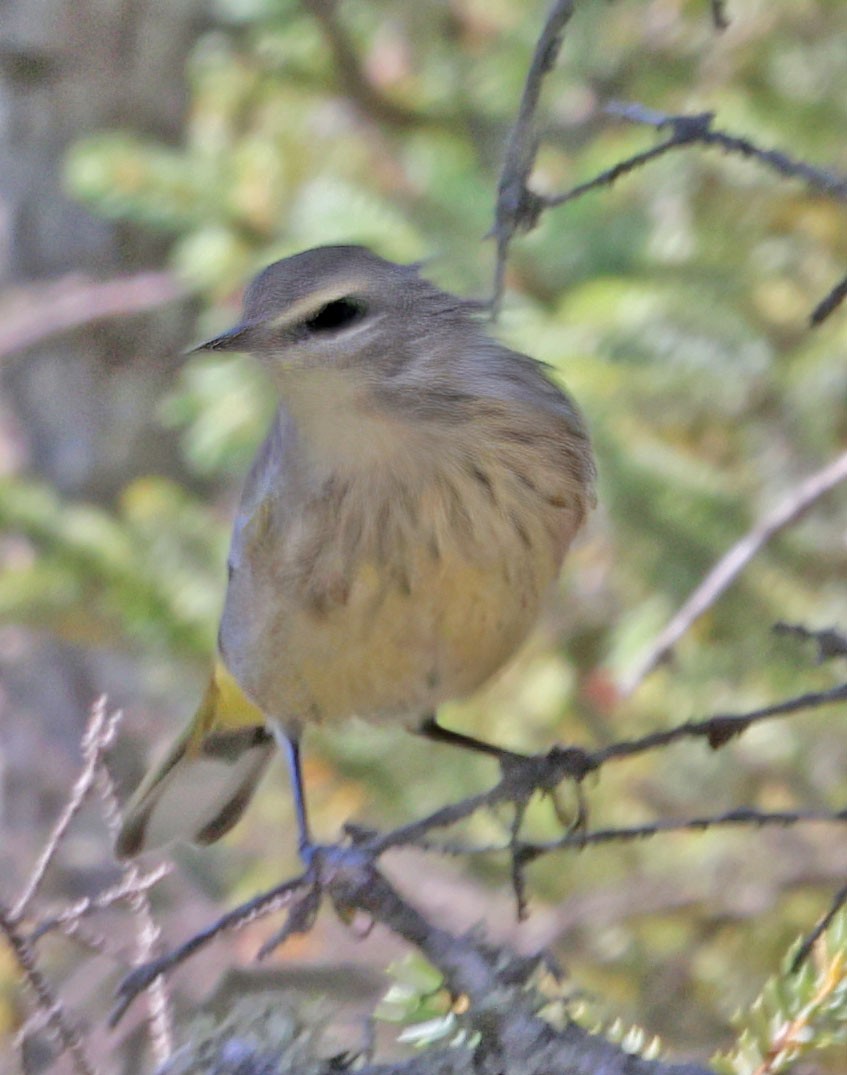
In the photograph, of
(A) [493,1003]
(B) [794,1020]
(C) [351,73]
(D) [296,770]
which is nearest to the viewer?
(A) [493,1003]

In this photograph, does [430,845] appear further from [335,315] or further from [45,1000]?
[335,315]

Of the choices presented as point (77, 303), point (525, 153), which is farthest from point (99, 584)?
point (77, 303)

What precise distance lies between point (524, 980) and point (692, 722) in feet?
0.93

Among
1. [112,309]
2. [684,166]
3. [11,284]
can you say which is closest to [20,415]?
[11,284]

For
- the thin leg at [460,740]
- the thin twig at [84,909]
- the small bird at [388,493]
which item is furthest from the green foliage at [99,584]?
the thin twig at [84,909]

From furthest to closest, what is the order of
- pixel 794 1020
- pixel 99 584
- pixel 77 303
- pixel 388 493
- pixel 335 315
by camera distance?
A: pixel 77 303
pixel 99 584
pixel 388 493
pixel 335 315
pixel 794 1020

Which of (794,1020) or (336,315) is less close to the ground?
(336,315)

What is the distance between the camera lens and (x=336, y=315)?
1549 millimetres

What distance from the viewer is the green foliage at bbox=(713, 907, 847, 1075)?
48.5 inches

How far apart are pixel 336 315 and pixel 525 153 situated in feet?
1.17

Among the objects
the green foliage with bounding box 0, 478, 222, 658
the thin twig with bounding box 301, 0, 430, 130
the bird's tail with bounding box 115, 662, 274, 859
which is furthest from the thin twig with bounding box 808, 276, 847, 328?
the thin twig with bounding box 301, 0, 430, 130

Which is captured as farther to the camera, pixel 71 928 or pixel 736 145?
pixel 71 928

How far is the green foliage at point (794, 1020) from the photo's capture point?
123 cm

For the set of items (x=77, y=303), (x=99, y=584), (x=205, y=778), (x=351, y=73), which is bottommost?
(x=205, y=778)
